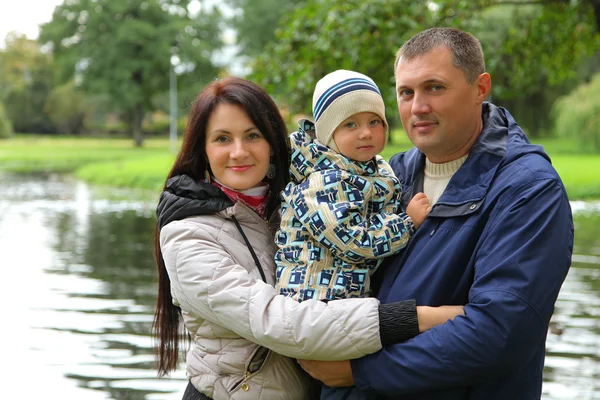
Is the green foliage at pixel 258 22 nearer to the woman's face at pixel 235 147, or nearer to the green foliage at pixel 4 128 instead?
the green foliage at pixel 4 128

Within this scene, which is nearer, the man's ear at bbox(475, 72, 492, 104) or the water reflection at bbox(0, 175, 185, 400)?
the man's ear at bbox(475, 72, 492, 104)

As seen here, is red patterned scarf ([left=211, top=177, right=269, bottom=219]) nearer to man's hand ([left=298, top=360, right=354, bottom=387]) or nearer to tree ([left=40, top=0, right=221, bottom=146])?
man's hand ([left=298, top=360, right=354, bottom=387])

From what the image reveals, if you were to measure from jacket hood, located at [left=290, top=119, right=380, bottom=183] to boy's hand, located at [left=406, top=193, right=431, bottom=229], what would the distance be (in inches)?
7.8

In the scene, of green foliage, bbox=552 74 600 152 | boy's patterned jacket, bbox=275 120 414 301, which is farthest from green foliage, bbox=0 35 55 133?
boy's patterned jacket, bbox=275 120 414 301

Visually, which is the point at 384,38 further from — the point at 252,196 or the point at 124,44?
the point at 124,44

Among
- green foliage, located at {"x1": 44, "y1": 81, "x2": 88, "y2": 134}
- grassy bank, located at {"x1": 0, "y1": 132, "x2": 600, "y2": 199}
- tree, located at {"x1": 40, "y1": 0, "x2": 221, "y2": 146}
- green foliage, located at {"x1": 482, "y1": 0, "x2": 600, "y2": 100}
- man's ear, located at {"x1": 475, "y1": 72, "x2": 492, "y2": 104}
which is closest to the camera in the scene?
man's ear, located at {"x1": 475, "y1": 72, "x2": 492, "y2": 104}

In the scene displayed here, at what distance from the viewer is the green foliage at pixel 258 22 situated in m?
53.7

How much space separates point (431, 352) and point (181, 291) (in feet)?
2.88

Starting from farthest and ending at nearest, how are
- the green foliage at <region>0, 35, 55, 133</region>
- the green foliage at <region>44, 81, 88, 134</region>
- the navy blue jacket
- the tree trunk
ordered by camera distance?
the green foliage at <region>0, 35, 55, 133</region> → the green foliage at <region>44, 81, 88, 134</region> → the tree trunk → the navy blue jacket

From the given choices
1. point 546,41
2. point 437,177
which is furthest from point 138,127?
point 437,177

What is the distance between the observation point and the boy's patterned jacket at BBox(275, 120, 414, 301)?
2.71 metres

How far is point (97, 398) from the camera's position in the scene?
19.7 feet

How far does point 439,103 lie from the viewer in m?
2.76

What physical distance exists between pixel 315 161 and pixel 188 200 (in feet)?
1.55
